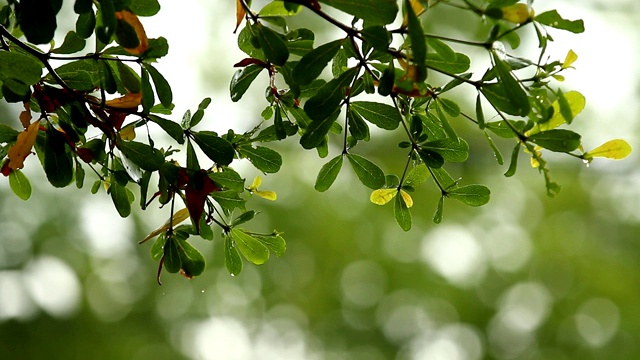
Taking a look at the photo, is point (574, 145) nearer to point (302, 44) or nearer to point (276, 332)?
point (302, 44)

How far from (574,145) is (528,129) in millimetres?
38

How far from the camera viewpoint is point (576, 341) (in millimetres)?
4453

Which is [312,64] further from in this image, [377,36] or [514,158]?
[514,158]

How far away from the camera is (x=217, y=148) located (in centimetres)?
72

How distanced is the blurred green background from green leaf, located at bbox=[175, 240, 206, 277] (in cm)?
347

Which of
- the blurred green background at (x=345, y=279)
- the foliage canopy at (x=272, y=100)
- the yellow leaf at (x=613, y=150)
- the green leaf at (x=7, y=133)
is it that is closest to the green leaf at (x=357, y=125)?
the foliage canopy at (x=272, y=100)

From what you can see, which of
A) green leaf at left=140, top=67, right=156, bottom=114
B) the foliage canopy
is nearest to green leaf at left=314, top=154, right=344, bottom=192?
the foliage canopy

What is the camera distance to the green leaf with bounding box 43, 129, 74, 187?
2.33ft

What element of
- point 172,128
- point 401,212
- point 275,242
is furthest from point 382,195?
point 172,128

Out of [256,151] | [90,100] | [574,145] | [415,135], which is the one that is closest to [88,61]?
[90,100]

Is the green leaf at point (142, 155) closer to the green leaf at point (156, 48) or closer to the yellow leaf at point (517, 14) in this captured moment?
the green leaf at point (156, 48)

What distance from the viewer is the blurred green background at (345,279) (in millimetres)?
4375

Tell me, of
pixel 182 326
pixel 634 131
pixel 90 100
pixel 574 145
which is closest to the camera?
pixel 574 145

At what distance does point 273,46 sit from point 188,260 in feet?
0.86
